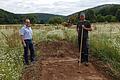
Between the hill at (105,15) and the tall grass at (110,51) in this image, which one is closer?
the tall grass at (110,51)

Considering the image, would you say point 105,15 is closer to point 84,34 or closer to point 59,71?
point 84,34

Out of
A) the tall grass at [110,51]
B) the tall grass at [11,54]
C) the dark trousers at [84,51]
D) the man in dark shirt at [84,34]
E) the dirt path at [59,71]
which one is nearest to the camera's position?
the tall grass at [11,54]

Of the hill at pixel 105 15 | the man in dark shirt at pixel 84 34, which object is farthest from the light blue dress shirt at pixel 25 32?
the hill at pixel 105 15

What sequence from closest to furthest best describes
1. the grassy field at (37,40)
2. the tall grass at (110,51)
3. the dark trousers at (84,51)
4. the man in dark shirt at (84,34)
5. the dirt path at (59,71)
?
the grassy field at (37,40), the dirt path at (59,71), the tall grass at (110,51), the man in dark shirt at (84,34), the dark trousers at (84,51)

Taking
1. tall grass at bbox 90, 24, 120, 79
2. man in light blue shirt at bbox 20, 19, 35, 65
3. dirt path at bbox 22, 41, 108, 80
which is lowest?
dirt path at bbox 22, 41, 108, 80

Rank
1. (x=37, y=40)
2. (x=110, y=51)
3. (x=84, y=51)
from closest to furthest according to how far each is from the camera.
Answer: (x=84, y=51) → (x=110, y=51) → (x=37, y=40)

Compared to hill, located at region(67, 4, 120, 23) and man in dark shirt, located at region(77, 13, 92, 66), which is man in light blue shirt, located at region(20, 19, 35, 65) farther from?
hill, located at region(67, 4, 120, 23)

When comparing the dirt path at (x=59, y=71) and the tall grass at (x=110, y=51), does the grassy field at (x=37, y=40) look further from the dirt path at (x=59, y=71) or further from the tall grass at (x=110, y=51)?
the dirt path at (x=59, y=71)

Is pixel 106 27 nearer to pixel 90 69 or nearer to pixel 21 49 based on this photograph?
pixel 21 49

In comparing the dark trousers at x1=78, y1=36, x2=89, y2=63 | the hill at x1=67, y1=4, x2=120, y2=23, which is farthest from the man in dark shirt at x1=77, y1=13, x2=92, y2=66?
the hill at x1=67, y1=4, x2=120, y2=23

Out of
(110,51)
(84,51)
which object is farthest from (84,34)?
(110,51)

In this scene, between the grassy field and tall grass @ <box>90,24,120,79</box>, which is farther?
tall grass @ <box>90,24,120,79</box>

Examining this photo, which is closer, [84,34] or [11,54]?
[11,54]

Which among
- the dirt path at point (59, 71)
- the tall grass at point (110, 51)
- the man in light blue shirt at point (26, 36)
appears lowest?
the dirt path at point (59, 71)
